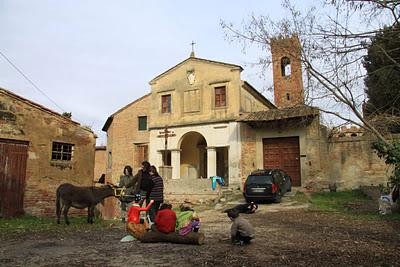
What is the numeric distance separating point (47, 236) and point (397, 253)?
7.67 meters

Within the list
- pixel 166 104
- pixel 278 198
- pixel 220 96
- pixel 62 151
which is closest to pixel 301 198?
pixel 278 198

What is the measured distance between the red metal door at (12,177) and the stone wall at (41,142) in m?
0.22

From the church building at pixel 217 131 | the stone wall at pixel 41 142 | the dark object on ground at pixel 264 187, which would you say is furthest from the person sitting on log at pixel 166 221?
the church building at pixel 217 131

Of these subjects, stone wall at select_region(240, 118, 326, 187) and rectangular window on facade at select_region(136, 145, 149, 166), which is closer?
stone wall at select_region(240, 118, 326, 187)

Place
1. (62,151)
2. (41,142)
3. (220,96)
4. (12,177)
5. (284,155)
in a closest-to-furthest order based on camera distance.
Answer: (12,177)
(41,142)
(62,151)
(284,155)
(220,96)

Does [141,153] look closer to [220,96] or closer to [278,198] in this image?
[220,96]

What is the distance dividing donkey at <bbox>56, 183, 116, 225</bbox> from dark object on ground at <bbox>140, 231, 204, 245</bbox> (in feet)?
13.3

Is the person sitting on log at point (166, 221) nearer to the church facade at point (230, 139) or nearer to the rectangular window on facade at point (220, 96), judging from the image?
the church facade at point (230, 139)

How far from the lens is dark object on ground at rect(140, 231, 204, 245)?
724cm

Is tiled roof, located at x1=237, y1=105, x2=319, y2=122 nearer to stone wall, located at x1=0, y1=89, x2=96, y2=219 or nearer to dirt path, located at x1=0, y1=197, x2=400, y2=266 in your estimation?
stone wall, located at x1=0, y1=89, x2=96, y2=219

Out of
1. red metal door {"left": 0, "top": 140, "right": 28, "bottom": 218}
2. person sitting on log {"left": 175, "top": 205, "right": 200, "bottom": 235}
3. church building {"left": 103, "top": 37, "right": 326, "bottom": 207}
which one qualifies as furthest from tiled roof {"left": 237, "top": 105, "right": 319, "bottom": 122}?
person sitting on log {"left": 175, "top": 205, "right": 200, "bottom": 235}

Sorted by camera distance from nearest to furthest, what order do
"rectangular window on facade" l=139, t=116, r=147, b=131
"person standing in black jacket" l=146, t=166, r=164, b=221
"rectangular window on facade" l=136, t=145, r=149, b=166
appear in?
"person standing in black jacket" l=146, t=166, r=164, b=221
"rectangular window on facade" l=136, t=145, r=149, b=166
"rectangular window on facade" l=139, t=116, r=147, b=131

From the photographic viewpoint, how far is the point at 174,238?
7.37 meters

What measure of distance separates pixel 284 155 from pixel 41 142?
14184mm
